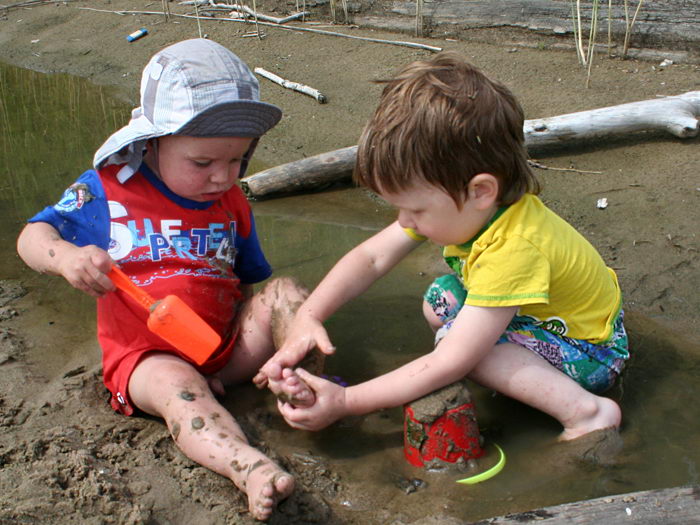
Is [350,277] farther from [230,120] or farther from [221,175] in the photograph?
[230,120]

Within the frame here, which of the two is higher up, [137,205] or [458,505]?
[137,205]

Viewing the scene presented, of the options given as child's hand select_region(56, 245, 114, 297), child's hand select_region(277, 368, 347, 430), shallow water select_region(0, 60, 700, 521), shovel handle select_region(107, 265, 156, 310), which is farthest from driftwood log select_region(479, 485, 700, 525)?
child's hand select_region(56, 245, 114, 297)

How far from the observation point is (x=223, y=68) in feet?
7.47

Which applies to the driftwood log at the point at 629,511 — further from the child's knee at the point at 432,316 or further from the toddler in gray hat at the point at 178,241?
the child's knee at the point at 432,316

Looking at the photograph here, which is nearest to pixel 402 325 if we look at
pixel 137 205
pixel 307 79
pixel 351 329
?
pixel 351 329

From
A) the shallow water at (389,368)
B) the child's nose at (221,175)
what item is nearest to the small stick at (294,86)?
the shallow water at (389,368)

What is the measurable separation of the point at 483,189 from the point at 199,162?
851 millimetres

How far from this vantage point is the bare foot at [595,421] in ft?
7.25

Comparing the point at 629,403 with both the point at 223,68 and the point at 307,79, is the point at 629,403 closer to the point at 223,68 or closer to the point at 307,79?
the point at 223,68

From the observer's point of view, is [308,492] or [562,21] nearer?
[308,492]

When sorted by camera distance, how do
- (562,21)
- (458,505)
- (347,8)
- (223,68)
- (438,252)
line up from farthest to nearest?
(347,8) < (562,21) < (438,252) < (223,68) < (458,505)

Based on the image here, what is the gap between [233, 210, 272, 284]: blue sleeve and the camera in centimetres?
272

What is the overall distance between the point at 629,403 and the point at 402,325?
2.92 feet

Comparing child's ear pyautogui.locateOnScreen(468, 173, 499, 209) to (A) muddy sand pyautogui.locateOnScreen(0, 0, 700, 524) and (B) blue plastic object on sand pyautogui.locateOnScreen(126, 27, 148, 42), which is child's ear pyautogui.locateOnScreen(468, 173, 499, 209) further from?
(B) blue plastic object on sand pyautogui.locateOnScreen(126, 27, 148, 42)
